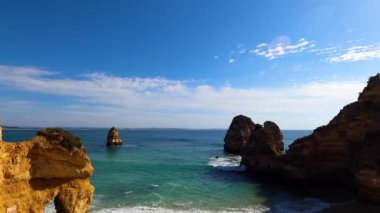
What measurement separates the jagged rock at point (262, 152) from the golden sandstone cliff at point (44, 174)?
85.8ft

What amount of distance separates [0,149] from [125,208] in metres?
11.7

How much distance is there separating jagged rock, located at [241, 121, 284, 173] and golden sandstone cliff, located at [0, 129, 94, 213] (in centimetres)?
2616

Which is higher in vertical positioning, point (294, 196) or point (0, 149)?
point (0, 149)

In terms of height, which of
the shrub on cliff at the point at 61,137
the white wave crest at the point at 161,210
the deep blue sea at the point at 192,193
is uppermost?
the shrub on cliff at the point at 61,137

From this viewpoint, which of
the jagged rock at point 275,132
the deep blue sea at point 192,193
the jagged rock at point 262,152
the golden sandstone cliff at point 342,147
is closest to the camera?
the deep blue sea at point 192,193

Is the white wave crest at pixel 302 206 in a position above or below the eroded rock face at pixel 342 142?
below

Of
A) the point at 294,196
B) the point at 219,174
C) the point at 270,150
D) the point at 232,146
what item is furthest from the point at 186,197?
the point at 232,146

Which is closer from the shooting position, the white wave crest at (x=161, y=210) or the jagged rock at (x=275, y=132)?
the white wave crest at (x=161, y=210)

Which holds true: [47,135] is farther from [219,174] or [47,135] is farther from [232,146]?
[232,146]

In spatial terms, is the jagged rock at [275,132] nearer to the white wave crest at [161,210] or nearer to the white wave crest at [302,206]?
the white wave crest at [302,206]

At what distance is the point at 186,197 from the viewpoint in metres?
28.9

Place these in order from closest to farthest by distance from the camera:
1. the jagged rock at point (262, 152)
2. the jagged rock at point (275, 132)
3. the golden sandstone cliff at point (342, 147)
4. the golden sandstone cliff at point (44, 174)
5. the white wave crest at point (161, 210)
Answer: the golden sandstone cliff at point (44, 174) → the white wave crest at point (161, 210) → the golden sandstone cliff at point (342, 147) → the jagged rock at point (262, 152) → the jagged rock at point (275, 132)

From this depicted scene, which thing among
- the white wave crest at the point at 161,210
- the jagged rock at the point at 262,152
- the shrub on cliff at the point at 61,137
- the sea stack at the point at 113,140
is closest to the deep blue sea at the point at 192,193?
the white wave crest at the point at 161,210

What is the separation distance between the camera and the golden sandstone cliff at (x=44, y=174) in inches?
650
